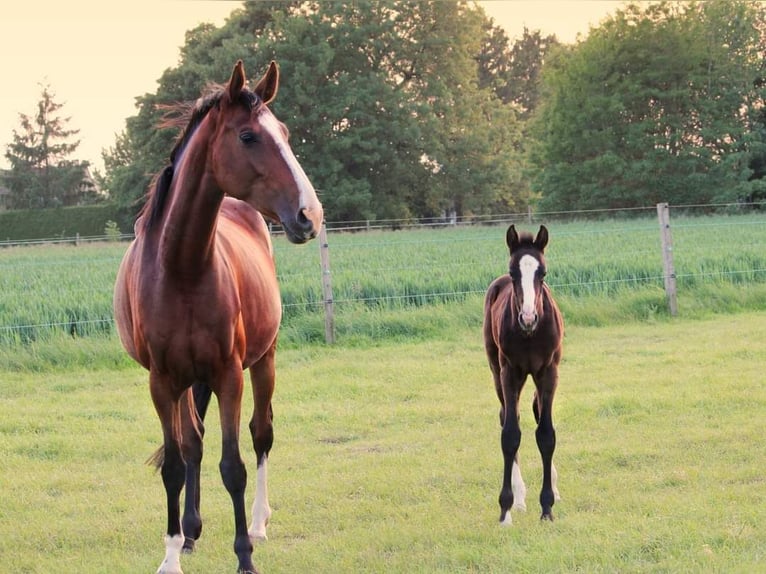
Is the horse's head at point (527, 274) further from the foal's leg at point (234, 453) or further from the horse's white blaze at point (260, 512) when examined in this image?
the horse's white blaze at point (260, 512)

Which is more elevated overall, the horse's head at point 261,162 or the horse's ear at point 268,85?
the horse's ear at point 268,85

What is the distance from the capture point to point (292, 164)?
3.24 metres

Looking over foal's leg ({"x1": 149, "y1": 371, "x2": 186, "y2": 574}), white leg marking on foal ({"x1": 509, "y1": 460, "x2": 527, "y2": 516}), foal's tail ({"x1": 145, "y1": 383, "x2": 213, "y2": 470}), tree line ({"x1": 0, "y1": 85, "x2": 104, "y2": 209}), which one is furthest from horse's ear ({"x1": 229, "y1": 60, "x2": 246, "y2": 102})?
tree line ({"x1": 0, "y1": 85, "x2": 104, "y2": 209})

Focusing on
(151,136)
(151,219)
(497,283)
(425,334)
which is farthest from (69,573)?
(151,136)

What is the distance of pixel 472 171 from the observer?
45219 mm

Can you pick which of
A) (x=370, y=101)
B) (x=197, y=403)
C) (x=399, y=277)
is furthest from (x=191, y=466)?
(x=370, y=101)

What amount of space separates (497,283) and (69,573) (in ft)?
10.2

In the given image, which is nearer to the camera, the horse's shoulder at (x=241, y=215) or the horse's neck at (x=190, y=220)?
the horse's neck at (x=190, y=220)

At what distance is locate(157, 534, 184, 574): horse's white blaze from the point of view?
3.93 metres

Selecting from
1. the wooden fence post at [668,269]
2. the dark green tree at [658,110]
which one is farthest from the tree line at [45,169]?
the wooden fence post at [668,269]

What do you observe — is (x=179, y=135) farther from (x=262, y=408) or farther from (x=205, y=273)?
(x=262, y=408)

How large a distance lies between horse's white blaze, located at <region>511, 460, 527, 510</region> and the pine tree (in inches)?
2100

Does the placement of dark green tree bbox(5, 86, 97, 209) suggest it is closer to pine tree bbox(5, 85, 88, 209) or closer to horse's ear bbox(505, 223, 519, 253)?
pine tree bbox(5, 85, 88, 209)

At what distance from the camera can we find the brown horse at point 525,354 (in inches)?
181
